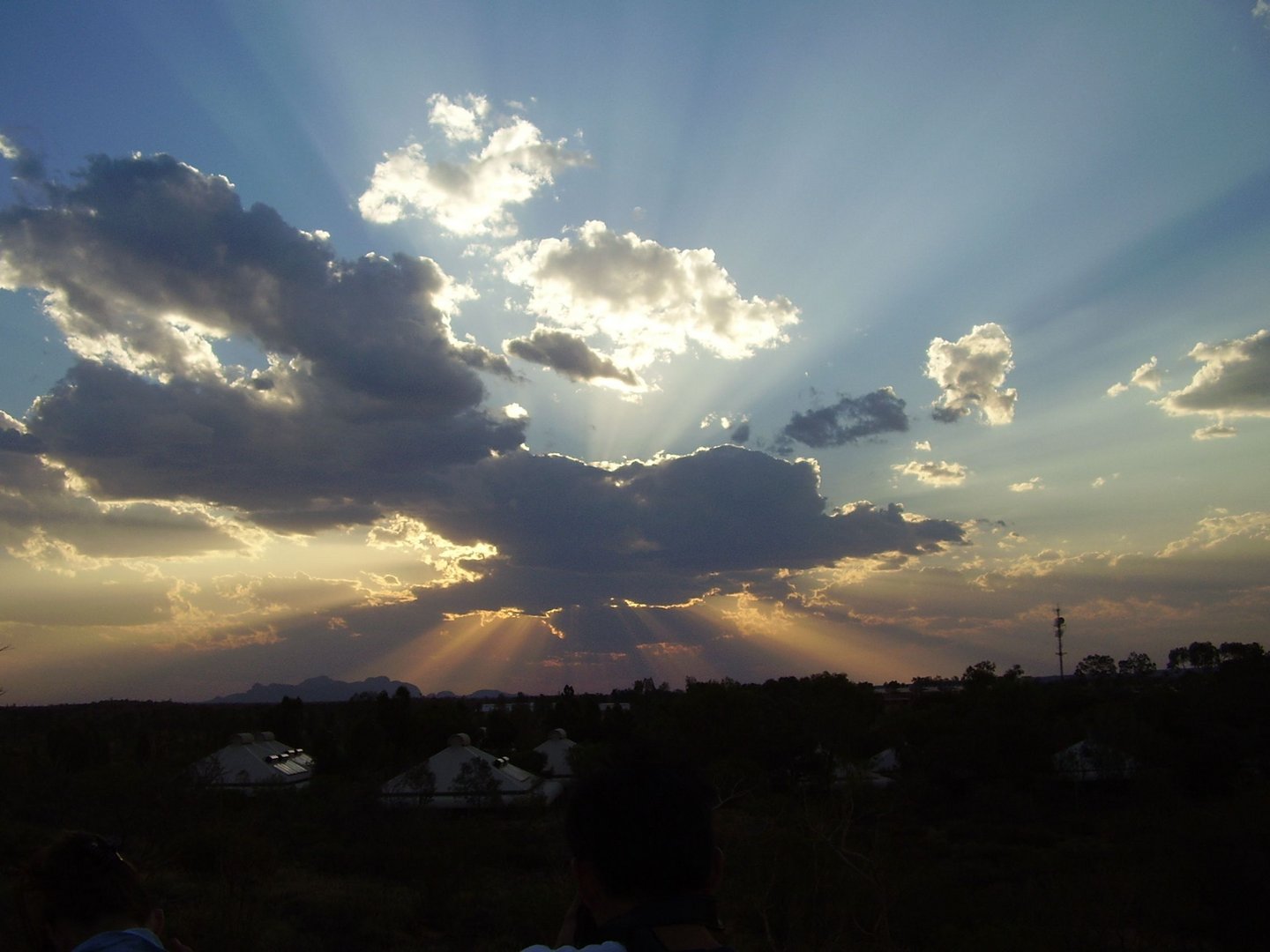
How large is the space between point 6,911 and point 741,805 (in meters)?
23.3

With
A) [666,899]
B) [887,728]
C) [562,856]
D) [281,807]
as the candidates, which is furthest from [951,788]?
[666,899]

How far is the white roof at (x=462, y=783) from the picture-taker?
126 feet

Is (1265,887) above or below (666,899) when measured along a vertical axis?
below

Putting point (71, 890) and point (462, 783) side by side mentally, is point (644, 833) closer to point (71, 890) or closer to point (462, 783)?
point (71, 890)

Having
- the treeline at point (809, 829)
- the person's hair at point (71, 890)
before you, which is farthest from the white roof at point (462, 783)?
the person's hair at point (71, 890)

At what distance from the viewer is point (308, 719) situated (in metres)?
74.2

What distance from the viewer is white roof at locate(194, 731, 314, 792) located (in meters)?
38.1

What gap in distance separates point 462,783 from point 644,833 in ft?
130

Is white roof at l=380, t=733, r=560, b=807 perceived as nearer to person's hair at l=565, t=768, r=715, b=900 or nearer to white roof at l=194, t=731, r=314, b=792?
white roof at l=194, t=731, r=314, b=792

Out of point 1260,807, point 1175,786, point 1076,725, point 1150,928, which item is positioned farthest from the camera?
point 1076,725

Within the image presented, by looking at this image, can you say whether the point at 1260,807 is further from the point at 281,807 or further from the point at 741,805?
the point at 281,807

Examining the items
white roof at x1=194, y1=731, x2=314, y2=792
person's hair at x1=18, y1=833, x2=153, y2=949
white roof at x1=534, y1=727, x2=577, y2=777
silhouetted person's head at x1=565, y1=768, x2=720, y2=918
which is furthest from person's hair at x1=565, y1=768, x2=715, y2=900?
white roof at x1=534, y1=727, x2=577, y2=777

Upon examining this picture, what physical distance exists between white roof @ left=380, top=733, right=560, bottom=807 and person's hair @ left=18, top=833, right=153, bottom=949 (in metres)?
36.4

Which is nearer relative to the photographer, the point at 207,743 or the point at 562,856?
the point at 562,856
